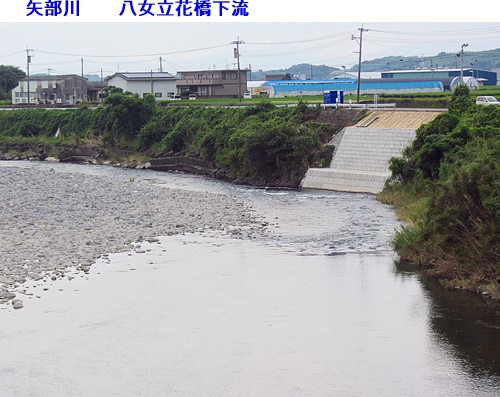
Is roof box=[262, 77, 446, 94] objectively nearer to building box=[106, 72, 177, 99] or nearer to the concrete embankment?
building box=[106, 72, 177, 99]

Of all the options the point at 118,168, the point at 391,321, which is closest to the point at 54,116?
the point at 118,168

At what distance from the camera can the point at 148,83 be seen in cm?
9931

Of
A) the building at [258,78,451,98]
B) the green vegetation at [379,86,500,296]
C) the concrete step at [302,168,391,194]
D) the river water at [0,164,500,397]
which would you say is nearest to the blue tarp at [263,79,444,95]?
the building at [258,78,451,98]

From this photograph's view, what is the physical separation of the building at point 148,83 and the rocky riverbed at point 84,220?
55.1 meters

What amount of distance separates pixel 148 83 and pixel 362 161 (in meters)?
58.8

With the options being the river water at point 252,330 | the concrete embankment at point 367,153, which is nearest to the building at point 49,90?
the concrete embankment at point 367,153

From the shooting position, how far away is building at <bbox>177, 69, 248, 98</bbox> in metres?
95.6

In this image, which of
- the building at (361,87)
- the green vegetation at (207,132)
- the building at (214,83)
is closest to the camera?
the green vegetation at (207,132)

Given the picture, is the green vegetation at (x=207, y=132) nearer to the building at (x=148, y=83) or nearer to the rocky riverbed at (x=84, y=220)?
the rocky riverbed at (x=84, y=220)

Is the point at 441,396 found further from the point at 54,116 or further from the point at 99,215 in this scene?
the point at 54,116

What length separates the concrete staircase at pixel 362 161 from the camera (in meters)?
42.6

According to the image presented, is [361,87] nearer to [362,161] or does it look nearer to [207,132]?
[207,132]

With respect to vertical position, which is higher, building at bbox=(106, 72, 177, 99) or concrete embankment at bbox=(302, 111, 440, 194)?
building at bbox=(106, 72, 177, 99)

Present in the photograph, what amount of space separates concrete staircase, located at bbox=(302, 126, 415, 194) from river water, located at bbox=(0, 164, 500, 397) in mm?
15628
